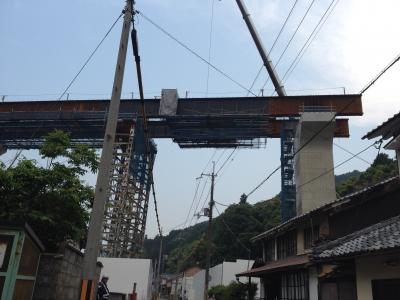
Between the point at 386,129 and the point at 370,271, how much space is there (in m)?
4.65

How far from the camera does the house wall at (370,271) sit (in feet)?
34.6

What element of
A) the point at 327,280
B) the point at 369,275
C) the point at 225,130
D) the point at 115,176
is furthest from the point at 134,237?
the point at 369,275

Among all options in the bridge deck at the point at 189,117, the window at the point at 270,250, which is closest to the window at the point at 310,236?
the window at the point at 270,250

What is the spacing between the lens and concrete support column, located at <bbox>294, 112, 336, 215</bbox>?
33.5m

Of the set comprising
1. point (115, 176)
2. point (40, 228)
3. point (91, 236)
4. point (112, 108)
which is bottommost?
point (91, 236)

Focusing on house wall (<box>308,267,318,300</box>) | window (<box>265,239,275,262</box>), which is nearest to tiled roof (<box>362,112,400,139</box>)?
house wall (<box>308,267,318,300</box>)

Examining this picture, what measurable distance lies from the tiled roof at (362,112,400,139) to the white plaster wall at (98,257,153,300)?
21.0 m

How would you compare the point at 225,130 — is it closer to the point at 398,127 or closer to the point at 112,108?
the point at 398,127

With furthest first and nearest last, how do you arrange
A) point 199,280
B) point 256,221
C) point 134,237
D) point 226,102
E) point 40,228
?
point 256,221 < point 199,280 < point 134,237 < point 226,102 < point 40,228

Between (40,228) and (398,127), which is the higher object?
(398,127)

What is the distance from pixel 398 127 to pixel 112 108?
30.4 feet

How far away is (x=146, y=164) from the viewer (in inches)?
1607

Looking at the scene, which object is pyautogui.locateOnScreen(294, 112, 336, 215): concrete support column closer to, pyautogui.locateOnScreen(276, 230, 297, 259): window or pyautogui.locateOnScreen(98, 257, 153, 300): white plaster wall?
pyautogui.locateOnScreen(276, 230, 297, 259): window

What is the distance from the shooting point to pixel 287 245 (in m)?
24.0
